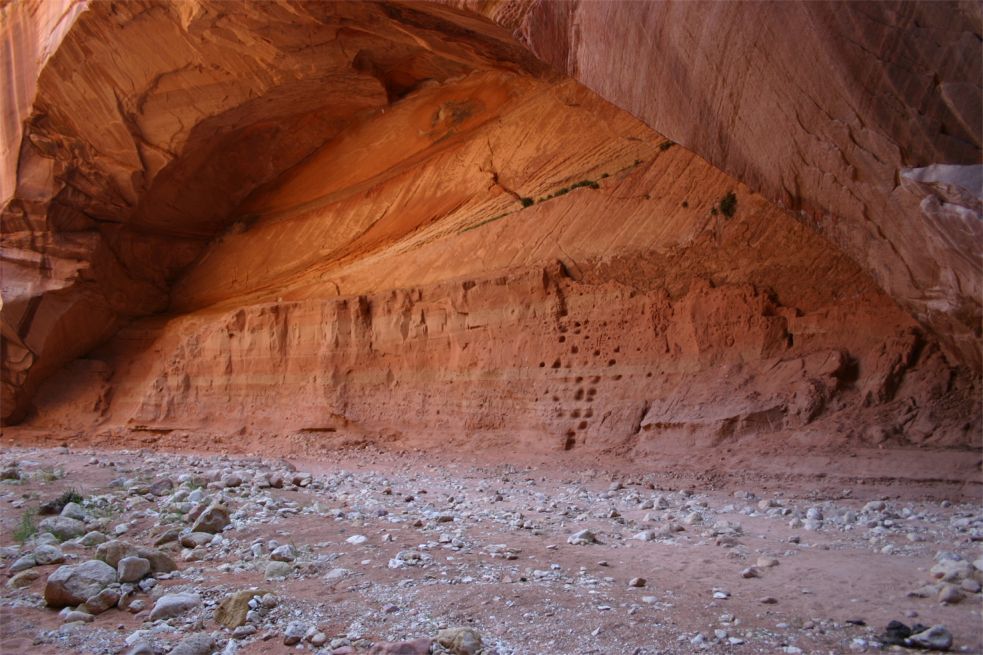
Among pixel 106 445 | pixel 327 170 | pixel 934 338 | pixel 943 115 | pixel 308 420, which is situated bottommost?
pixel 106 445

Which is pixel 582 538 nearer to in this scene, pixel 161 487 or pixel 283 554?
pixel 283 554

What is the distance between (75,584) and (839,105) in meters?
5.62

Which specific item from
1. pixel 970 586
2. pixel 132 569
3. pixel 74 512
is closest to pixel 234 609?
pixel 132 569

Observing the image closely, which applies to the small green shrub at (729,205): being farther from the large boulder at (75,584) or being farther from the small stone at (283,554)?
the large boulder at (75,584)

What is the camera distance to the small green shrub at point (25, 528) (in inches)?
191

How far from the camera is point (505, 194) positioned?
41.2 feet

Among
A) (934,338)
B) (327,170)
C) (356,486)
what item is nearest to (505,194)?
(327,170)

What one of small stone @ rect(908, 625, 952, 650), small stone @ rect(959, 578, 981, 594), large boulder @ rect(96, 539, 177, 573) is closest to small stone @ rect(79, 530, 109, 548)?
large boulder @ rect(96, 539, 177, 573)

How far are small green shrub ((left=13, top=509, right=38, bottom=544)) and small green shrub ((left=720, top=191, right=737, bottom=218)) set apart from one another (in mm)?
8237

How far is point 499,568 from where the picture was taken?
4.03 meters

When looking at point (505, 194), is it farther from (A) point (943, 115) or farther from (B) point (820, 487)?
(A) point (943, 115)

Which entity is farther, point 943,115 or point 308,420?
point 308,420

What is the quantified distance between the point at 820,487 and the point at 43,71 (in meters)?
14.6

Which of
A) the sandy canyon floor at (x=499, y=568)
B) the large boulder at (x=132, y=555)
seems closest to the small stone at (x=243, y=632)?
the sandy canyon floor at (x=499, y=568)
